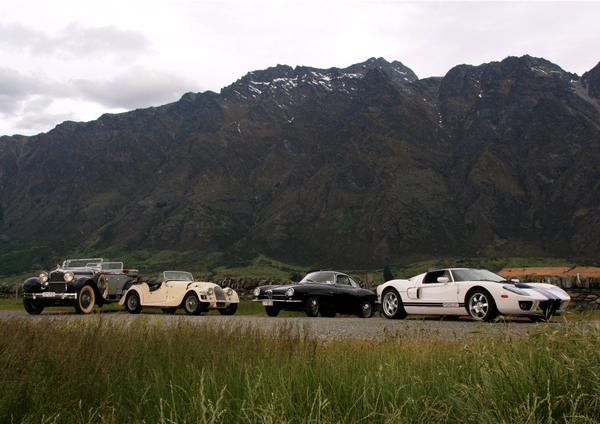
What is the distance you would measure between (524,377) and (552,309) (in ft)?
36.1

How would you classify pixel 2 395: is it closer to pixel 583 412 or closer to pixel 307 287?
pixel 583 412

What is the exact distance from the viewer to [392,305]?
58.7ft

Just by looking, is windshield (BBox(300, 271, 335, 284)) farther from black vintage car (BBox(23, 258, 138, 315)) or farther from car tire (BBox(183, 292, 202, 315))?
black vintage car (BBox(23, 258, 138, 315))

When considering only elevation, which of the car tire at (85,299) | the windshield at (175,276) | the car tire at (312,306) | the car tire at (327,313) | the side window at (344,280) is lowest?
the car tire at (327,313)

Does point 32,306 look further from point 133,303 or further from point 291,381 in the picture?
point 291,381

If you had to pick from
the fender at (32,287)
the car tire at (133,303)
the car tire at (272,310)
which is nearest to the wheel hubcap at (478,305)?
the car tire at (272,310)

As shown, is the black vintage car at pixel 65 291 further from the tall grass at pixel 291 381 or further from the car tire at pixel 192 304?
the tall grass at pixel 291 381

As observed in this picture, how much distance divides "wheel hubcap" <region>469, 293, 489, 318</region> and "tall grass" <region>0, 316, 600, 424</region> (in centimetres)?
866

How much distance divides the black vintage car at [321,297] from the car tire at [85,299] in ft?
18.6

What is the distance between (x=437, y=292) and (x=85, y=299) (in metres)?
11.5

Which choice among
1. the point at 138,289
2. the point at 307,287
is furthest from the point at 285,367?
the point at 138,289

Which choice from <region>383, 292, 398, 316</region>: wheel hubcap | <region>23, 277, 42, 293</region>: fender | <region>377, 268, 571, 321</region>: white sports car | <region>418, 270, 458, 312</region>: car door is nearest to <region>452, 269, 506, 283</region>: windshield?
<region>377, 268, 571, 321</region>: white sports car

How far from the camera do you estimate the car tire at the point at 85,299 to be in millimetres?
19609

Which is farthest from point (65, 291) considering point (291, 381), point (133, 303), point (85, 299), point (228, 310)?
point (291, 381)
